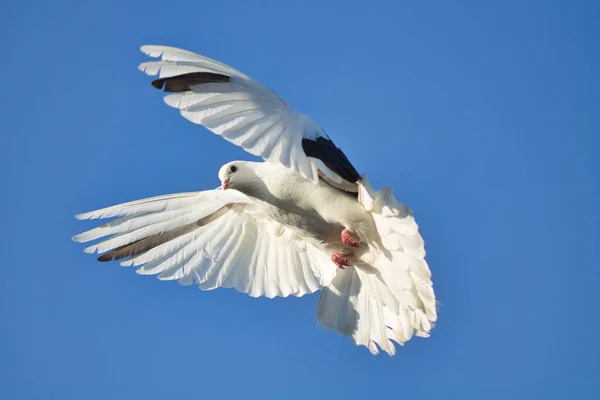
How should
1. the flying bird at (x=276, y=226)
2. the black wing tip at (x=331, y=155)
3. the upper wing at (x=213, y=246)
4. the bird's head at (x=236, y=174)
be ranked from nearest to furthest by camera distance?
the flying bird at (x=276, y=226)
the black wing tip at (x=331, y=155)
the bird's head at (x=236, y=174)
the upper wing at (x=213, y=246)

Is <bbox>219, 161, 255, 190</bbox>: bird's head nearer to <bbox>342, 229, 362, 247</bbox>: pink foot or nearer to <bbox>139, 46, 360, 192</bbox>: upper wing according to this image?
<bbox>342, 229, 362, 247</bbox>: pink foot

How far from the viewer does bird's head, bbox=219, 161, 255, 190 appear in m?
10.8

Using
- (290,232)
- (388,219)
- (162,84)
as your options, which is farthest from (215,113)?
(290,232)

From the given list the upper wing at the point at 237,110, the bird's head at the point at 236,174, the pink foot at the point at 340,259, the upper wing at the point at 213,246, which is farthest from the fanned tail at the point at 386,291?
the bird's head at the point at 236,174

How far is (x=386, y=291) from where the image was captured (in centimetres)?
1084

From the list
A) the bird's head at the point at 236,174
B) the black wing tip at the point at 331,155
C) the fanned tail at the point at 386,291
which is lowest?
the fanned tail at the point at 386,291

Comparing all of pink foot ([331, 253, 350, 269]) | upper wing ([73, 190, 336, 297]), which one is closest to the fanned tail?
pink foot ([331, 253, 350, 269])

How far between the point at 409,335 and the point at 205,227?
3.29m

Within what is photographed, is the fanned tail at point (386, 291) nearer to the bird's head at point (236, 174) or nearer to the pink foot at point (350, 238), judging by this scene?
the pink foot at point (350, 238)

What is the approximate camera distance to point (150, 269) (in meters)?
11.9

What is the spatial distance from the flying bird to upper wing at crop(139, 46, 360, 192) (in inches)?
0.5

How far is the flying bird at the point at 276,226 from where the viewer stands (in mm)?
8211

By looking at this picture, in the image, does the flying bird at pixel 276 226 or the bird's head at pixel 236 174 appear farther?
the bird's head at pixel 236 174

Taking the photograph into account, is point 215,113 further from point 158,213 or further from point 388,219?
point 158,213
